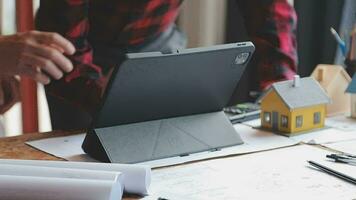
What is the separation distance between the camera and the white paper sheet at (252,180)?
2.70 feet

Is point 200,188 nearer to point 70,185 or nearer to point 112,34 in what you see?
point 70,185

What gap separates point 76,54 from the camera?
4.44 ft

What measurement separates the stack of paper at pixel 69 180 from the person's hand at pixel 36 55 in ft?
1.03

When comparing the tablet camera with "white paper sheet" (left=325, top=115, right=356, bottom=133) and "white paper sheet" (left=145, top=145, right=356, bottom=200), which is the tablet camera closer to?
"white paper sheet" (left=145, top=145, right=356, bottom=200)

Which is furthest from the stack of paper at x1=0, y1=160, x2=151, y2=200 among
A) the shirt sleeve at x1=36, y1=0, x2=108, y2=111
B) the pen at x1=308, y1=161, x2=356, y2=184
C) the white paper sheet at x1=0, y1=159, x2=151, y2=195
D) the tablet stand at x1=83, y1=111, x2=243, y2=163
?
the shirt sleeve at x1=36, y1=0, x2=108, y2=111

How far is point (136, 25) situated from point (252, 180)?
0.75m

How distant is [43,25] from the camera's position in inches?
56.6

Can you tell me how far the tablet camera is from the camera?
40.6 inches

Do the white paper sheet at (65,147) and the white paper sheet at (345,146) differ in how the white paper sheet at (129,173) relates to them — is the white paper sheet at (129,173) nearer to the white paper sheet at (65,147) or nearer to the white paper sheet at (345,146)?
the white paper sheet at (65,147)

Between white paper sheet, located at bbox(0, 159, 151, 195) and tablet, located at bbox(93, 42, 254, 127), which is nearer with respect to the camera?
white paper sheet, located at bbox(0, 159, 151, 195)

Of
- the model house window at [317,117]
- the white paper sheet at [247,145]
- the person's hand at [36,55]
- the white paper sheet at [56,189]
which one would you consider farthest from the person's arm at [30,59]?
the model house window at [317,117]

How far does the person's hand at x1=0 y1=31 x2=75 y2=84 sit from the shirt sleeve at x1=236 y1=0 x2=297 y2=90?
0.56m

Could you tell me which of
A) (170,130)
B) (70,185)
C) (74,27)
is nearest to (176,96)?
(170,130)

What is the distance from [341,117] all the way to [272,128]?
217 mm
